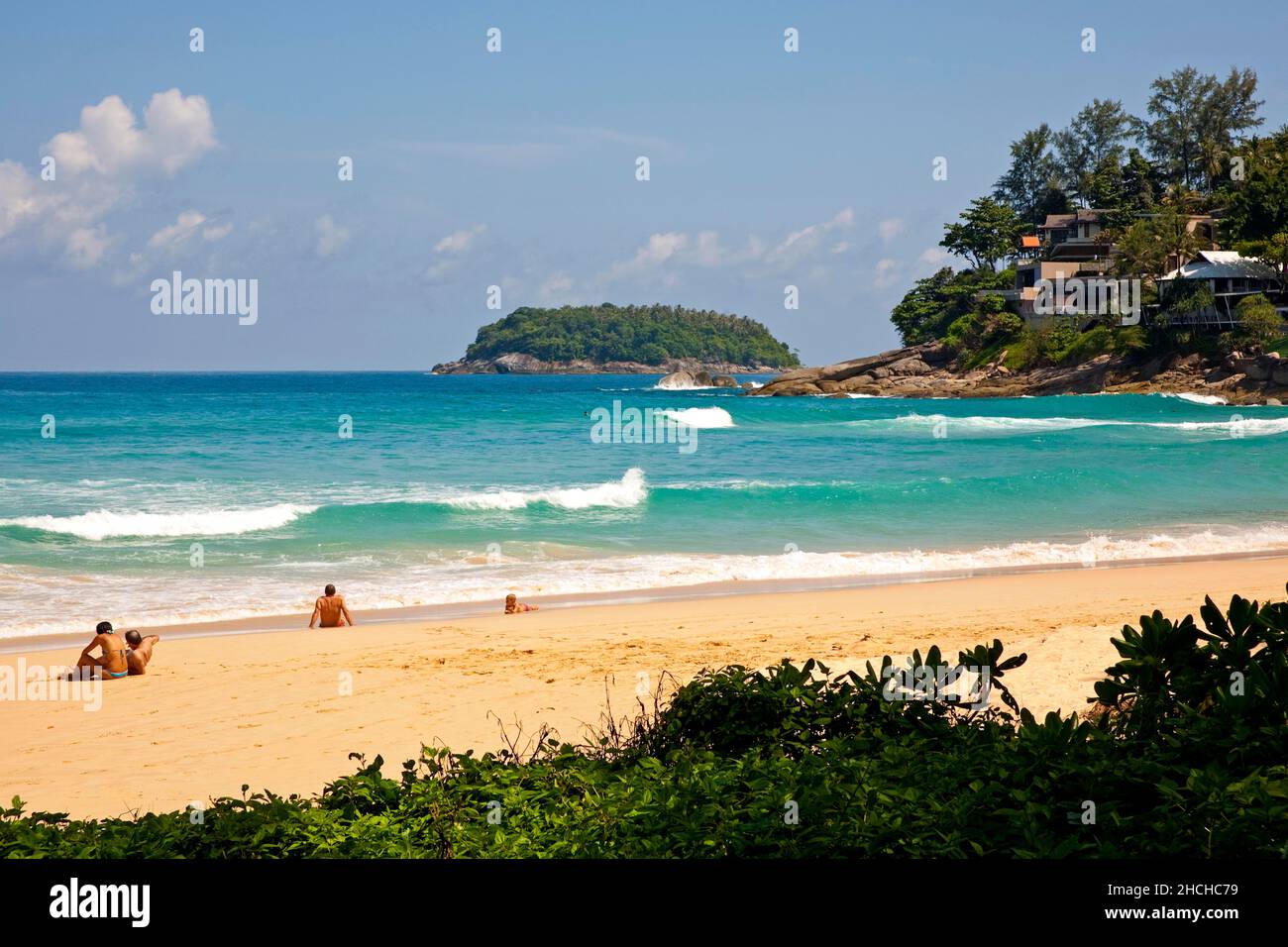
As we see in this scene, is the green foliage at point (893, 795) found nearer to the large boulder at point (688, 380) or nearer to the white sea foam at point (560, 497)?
the white sea foam at point (560, 497)

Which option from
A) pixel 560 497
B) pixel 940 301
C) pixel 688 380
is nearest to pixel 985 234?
pixel 940 301

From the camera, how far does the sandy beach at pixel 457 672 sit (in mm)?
8470

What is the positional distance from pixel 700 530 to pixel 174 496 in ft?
49.5

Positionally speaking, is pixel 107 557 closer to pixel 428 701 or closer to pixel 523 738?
pixel 428 701

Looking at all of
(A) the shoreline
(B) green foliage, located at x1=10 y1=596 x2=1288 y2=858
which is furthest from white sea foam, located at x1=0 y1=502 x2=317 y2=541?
(B) green foliage, located at x1=10 y1=596 x2=1288 y2=858

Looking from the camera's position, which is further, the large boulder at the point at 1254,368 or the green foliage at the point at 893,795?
the large boulder at the point at 1254,368

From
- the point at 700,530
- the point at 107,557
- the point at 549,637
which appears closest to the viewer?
Result: the point at 549,637

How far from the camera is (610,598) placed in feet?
56.5

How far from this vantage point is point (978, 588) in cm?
1688

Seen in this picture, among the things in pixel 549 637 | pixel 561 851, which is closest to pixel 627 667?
pixel 549 637

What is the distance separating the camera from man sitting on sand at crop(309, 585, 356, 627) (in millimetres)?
14812

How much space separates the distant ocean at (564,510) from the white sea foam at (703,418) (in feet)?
32.8

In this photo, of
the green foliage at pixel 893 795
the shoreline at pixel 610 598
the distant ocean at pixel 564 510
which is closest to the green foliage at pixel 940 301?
the distant ocean at pixel 564 510

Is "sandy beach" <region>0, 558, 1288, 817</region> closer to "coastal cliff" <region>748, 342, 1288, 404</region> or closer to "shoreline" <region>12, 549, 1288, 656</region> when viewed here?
"shoreline" <region>12, 549, 1288, 656</region>
